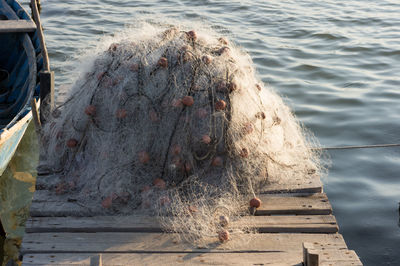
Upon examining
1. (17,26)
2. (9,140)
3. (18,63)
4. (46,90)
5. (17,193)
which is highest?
(17,26)

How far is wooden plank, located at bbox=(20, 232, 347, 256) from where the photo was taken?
10.7ft

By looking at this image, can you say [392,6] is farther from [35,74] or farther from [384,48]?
[35,74]

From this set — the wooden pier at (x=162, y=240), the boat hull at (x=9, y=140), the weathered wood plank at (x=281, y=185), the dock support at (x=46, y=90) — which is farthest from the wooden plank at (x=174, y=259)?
the boat hull at (x=9, y=140)

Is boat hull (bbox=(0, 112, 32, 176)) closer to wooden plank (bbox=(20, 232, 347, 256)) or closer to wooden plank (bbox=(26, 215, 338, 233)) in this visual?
wooden plank (bbox=(26, 215, 338, 233))

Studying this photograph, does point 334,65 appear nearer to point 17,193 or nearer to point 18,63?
point 18,63

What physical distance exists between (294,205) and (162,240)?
3.44 feet

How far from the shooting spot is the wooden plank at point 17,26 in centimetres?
704

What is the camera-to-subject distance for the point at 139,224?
3.46 metres

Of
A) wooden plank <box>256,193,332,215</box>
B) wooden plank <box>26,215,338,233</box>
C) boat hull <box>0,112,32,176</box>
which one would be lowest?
boat hull <box>0,112,32,176</box>

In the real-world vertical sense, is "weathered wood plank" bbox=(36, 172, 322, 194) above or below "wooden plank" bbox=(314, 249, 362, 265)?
above

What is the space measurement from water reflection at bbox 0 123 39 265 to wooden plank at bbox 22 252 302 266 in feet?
6.32

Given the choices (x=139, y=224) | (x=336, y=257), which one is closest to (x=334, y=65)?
(x=336, y=257)

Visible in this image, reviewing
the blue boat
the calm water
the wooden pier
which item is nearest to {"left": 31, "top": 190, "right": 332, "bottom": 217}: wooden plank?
the wooden pier

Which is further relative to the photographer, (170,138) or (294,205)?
(294,205)
